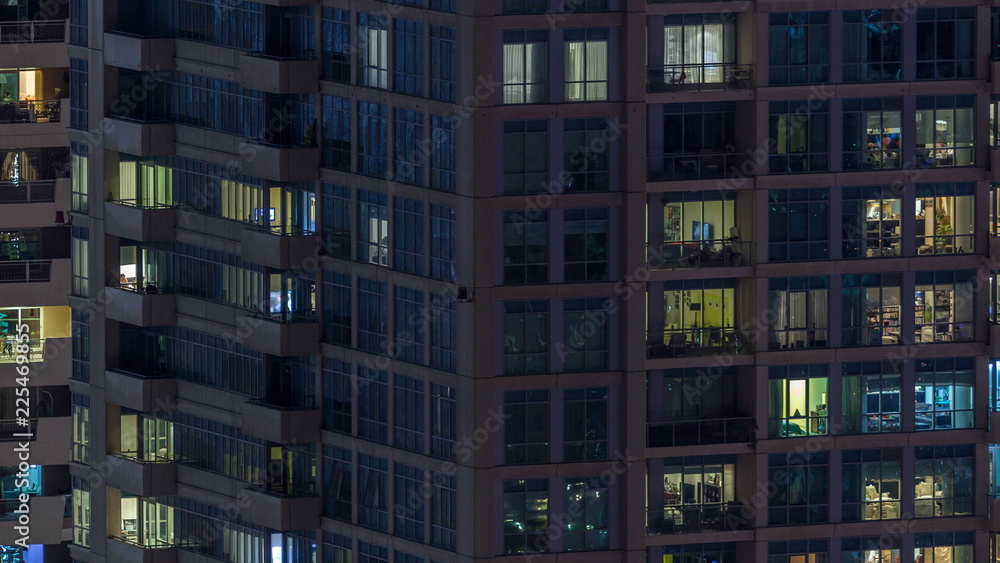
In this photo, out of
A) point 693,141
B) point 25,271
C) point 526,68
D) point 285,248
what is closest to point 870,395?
point 693,141

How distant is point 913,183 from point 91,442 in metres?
40.4

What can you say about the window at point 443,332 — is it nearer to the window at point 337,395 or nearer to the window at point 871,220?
the window at point 337,395

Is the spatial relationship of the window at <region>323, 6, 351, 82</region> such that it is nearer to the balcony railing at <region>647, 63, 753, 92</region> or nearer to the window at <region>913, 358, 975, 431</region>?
the balcony railing at <region>647, 63, 753, 92</region>

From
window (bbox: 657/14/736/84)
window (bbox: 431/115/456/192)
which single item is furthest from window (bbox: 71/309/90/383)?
window (bbox: 657/14/736/84)

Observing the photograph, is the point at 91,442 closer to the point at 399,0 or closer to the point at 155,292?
the point at 155,292

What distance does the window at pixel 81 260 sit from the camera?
155 meters

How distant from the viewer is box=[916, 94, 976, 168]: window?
140 m

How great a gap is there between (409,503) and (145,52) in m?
24.2

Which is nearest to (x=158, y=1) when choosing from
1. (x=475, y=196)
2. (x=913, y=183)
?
(x=475, y=196)

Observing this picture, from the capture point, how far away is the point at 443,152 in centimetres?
13575

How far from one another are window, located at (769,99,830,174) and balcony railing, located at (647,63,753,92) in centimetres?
170

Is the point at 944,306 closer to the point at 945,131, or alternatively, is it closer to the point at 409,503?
the point at 945,131

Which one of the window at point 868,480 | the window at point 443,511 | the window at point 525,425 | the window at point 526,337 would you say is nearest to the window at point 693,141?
the window at point 526,337

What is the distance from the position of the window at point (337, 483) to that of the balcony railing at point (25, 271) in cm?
2963
